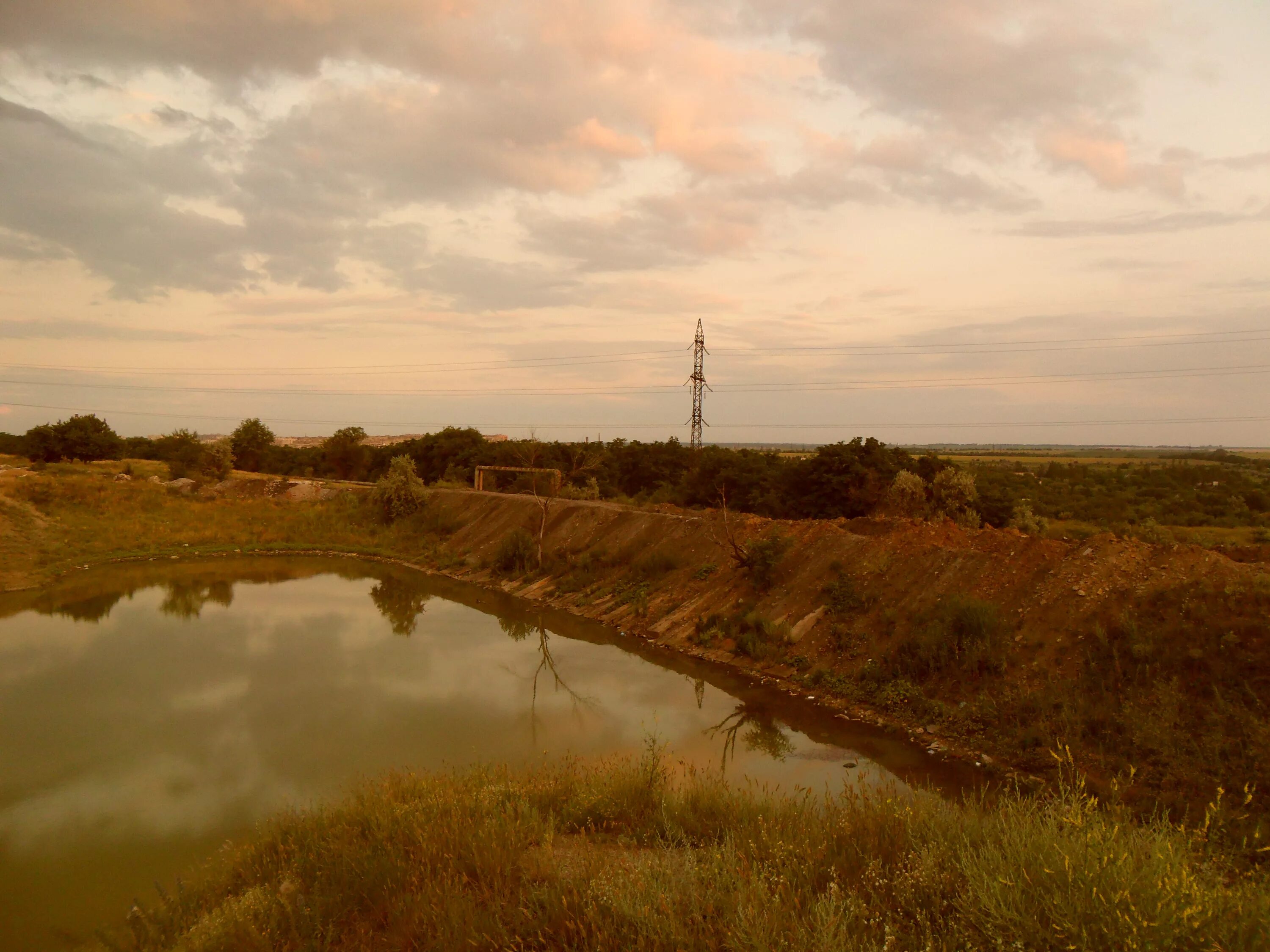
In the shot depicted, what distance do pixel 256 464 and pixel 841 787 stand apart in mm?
67945

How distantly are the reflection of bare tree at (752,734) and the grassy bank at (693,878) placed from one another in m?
4.44

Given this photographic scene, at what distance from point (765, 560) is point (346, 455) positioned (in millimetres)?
52051

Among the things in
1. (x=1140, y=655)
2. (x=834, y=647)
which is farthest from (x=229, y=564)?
(x=1140, y=655)

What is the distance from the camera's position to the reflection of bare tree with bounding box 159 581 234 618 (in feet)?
74.2

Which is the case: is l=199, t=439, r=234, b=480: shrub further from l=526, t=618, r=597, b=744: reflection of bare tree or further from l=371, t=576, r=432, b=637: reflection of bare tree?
l=526, t=618, r=597, b=744: reflection of bare tree

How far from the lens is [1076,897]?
158 inches

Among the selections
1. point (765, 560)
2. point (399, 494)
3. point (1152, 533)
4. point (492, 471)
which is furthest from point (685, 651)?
point (492, 471)

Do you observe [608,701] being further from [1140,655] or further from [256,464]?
[256,464]

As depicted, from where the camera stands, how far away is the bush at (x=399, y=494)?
3834cm

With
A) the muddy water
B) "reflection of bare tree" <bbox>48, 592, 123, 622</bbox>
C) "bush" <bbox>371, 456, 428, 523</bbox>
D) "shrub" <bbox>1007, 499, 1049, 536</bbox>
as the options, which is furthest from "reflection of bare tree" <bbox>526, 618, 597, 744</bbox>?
"bush" <bbox>371, 456, 428, 523</bbox>

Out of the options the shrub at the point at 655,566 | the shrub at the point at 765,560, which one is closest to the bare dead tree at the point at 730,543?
the shrub at the point at 765,560

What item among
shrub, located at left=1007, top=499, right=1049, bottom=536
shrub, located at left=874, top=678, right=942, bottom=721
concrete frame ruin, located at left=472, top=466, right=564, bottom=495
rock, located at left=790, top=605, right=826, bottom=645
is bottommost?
shrub, located at left=874, top=678, right=942, bottom=721

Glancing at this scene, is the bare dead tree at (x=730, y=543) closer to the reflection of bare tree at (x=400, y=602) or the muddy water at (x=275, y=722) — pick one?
the muddy water at (x=275, y=722)

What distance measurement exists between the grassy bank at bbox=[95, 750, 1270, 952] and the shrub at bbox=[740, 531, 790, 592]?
37.9 feet
